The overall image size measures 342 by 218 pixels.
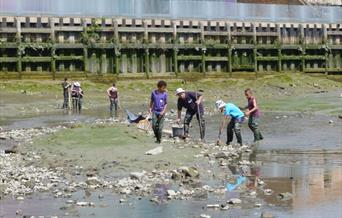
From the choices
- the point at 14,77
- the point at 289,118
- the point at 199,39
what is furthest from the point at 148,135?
the point at 199,39

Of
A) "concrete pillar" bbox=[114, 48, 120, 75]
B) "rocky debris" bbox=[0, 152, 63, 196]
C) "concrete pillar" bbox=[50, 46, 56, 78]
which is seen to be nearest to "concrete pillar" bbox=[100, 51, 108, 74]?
"concrete pillar" bbox=[114, 48, 120, 75]

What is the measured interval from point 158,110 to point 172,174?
529cm

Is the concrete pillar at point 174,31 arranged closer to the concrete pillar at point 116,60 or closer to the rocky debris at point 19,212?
the concrete pillar at point 116,60

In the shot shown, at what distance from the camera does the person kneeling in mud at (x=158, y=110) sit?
910 inches

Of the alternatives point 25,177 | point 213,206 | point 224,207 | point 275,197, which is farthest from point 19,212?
point 275,197

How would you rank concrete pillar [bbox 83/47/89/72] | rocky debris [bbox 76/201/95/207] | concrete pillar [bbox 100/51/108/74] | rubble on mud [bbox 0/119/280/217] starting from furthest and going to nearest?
concrete pillar [bbox 100/51/108/74]
concrete pillar [bbox 83/47/89/72]
rubble on mud [bbox 0/119/280/217]
rocky debris [bbox 76/201/95/207]

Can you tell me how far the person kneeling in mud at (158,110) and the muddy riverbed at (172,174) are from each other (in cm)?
40

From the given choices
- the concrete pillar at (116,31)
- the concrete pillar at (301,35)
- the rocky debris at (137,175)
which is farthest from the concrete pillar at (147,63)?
the rocky debris at (137,175)

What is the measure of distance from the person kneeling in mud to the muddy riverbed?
0.40 metres

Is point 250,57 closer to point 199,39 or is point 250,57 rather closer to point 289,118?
point 199,39

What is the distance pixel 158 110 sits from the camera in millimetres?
23219

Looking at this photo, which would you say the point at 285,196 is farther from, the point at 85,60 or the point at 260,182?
the point at 85,60

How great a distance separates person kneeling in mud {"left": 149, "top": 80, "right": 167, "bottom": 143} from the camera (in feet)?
75.8

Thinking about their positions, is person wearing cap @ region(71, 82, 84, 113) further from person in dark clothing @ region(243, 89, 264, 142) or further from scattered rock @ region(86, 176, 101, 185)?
scattered rock @ region(86, 176, 101, 185)
